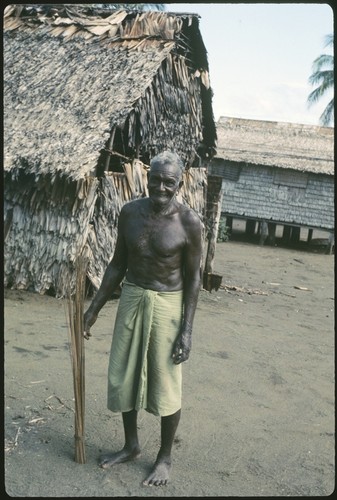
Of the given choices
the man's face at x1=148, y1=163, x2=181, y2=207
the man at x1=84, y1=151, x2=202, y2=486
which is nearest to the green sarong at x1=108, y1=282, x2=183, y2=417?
the man at x1=84, y1=151, x2=202, y2=486

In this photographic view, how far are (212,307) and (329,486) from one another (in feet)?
16.3

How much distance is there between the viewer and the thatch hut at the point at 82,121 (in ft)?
24.3

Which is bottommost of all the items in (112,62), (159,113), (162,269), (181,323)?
(181,323)

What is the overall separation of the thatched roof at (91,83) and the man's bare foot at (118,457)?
162 inches

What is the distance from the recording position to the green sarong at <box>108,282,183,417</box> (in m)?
3.20

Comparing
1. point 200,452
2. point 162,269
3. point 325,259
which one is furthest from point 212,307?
point 325,259

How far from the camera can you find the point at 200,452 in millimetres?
3689

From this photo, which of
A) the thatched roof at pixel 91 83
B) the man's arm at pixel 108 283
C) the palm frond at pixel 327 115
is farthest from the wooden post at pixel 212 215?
the palm frond at pixel 327 115

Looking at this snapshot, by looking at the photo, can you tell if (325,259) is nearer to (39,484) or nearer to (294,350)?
(294,350)

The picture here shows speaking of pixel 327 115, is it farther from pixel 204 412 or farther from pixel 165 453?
pixel 165 453

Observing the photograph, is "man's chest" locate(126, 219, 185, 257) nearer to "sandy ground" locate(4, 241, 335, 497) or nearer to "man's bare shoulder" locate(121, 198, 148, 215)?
"man's bare shoulder" locate(121, 198, 148, 215)

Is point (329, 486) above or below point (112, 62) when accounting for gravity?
below

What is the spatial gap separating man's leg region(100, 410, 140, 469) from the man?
60 mm

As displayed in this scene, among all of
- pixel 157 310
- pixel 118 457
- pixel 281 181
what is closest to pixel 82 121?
pixel 157 310
